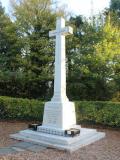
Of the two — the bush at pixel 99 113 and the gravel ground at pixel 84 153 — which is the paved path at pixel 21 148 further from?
the bush at pixel 99 113

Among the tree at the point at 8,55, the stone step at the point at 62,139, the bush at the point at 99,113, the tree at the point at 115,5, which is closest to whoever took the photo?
the stone step at the point at 62,139

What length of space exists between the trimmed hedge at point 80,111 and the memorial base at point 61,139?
5.48 ft

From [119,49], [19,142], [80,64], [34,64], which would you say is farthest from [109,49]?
[19,142]

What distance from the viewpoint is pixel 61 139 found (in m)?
7.80

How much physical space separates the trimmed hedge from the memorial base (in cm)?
167

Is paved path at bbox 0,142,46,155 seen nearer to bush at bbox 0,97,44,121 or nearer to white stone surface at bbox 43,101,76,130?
white stone surface at bbox 43,101,76,130

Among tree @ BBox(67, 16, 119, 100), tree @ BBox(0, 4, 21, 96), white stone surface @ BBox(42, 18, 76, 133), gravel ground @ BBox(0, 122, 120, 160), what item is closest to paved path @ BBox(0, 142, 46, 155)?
gravel ground @ BBox(0, 122, 120, 160)

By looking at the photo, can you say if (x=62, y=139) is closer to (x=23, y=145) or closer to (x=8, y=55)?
(x=23, y=145)

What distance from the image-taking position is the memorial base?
758 centimetres

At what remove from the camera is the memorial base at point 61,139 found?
7.58m

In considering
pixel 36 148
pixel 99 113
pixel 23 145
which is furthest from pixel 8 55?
pixel 36 148

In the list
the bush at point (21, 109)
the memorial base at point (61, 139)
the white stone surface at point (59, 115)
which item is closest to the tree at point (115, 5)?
the bush at point (21, 109)

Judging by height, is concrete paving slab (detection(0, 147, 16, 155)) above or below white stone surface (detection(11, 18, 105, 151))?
below

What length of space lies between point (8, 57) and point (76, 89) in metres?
4.42
